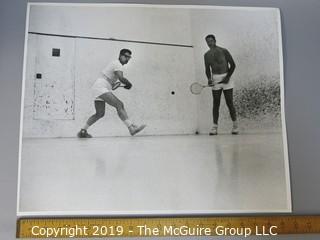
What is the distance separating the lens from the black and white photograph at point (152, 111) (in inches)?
37.2

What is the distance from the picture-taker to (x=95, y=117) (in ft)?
3.21

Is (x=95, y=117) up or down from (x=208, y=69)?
down

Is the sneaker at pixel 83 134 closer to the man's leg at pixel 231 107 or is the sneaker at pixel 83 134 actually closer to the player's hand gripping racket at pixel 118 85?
the player's hand gripping racket at pixel 118 85

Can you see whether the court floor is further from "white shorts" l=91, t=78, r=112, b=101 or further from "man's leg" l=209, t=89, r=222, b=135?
"white shorts" l=91, t=78, r=112, b=101

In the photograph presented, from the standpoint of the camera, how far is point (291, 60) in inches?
40.9

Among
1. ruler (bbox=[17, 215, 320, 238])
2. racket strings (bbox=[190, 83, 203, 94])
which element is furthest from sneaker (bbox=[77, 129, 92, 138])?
racket strings (bbox=[190, 83, 203, 94])

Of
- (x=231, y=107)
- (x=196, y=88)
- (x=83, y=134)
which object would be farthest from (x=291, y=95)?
(x=83, y=134)

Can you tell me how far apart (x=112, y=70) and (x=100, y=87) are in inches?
2.5

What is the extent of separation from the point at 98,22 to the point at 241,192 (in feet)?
2.21

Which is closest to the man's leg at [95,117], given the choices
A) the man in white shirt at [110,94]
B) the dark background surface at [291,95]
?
the man in white shirt at [110,94]

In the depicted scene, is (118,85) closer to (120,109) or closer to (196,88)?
(120,109)

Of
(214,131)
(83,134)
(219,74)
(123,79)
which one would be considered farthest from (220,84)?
(83,134)

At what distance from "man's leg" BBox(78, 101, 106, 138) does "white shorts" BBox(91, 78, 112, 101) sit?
2 centimetres

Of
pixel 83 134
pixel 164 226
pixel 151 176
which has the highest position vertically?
pixel 83 134
